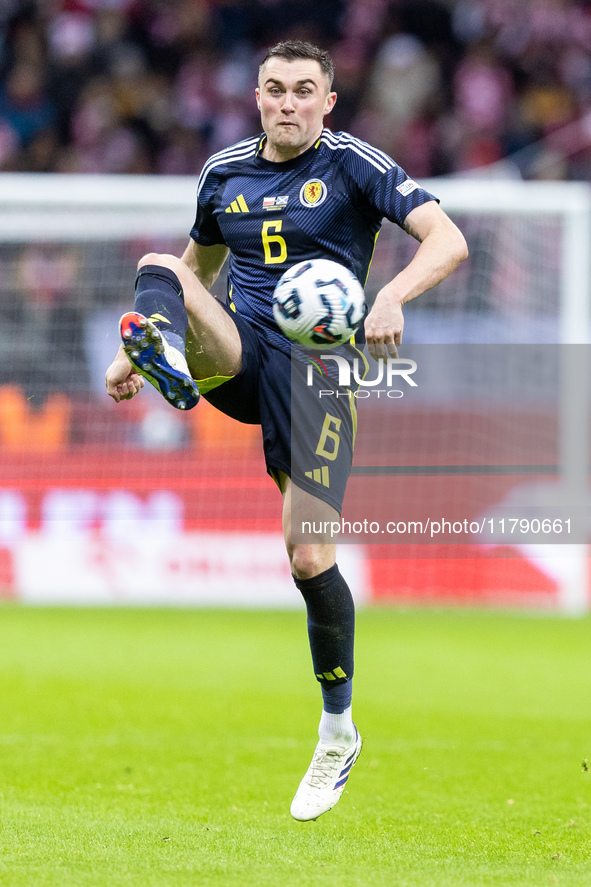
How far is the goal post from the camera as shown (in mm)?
10492

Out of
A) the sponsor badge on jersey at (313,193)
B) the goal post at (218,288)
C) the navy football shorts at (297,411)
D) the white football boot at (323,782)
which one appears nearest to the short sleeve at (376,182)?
the sponsor badge on jersey at (313,193)

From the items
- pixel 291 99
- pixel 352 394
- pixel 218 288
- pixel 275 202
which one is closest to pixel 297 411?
pixel 352 394

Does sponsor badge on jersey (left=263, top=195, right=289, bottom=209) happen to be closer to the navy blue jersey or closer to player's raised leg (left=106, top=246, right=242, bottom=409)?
the navy blue jersey

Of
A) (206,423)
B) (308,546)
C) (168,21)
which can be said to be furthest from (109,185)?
(308,546)

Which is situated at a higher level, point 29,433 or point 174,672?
point 29,433

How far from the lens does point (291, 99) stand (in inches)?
172

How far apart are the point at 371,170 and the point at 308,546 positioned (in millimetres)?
1349

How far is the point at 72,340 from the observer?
443 inches

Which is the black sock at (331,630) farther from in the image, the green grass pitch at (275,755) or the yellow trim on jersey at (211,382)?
the yellow trim on jersey at (211,382)

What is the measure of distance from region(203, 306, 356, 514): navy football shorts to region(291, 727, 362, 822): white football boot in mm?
895

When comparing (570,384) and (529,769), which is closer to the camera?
(529,769)

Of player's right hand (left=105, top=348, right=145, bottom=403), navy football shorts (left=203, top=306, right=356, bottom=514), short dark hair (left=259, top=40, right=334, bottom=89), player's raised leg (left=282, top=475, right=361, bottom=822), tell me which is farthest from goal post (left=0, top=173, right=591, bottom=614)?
player's raised leg (left=282, top=475, right=361, bottom=822)

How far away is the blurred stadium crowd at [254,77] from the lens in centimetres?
1487

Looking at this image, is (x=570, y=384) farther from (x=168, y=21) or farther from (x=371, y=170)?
(x=168, y=21)
